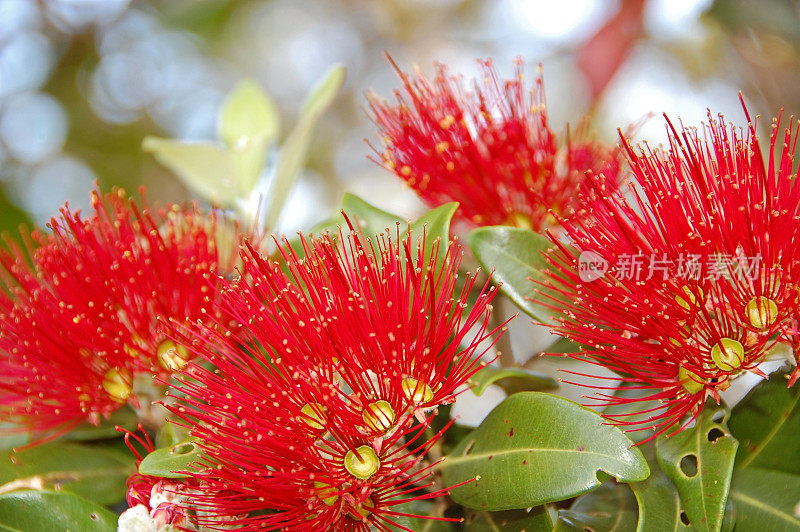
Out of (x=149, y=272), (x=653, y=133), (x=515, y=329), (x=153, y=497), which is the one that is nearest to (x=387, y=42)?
(x=653, y=133)

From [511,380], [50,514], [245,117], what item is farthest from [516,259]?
[245,117]

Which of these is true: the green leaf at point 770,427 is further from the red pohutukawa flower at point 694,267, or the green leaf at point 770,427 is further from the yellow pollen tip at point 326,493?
the yellow pollen tip at point 326,493

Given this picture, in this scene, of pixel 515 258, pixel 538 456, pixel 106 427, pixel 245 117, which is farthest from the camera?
pixel 245 117

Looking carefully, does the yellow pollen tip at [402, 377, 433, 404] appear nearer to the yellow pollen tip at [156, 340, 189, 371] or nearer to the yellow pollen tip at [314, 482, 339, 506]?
the yellow pollen tip at [314, 482, 339, 506]

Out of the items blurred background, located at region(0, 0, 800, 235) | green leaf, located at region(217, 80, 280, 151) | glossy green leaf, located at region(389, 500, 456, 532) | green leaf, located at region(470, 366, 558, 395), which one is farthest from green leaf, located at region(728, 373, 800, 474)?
blurred background, located at region(0, 0, 800, 235)

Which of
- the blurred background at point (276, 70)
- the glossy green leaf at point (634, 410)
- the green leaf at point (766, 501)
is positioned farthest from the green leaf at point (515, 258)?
the blurred background at point (276, 70)

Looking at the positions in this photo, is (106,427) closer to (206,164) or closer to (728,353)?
(206,164)
